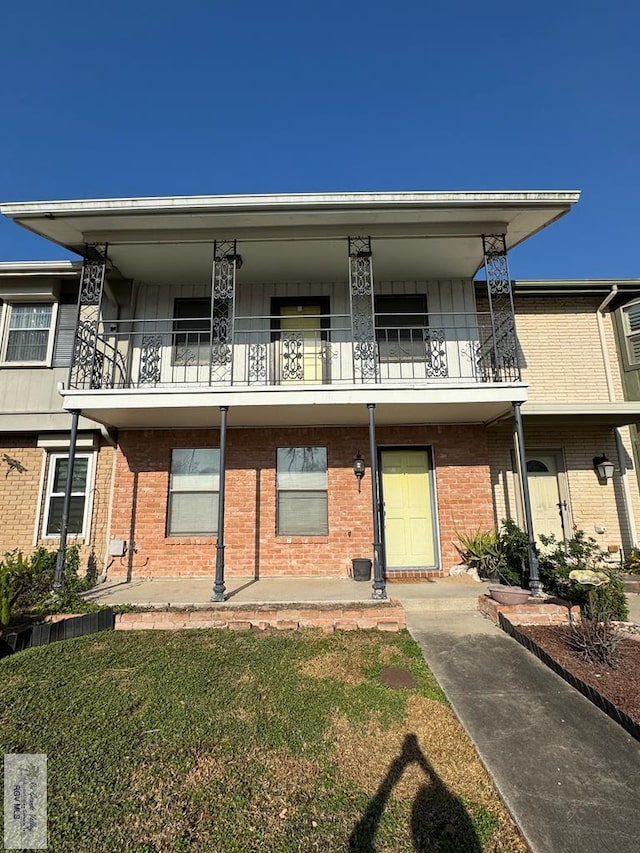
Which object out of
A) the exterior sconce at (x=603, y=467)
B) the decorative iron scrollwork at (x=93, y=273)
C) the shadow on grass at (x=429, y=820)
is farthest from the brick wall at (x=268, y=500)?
the shadow on grass at (x=429, y=820)

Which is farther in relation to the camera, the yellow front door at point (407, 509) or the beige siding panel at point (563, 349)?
the beige siding panel at point (563, 349)

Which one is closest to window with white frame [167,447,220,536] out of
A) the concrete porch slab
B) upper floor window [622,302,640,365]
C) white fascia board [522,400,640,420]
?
the concrete porch slab

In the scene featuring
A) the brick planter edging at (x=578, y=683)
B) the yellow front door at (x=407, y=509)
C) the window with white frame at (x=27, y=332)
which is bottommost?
the brick planter edging at (x=578, y=683)

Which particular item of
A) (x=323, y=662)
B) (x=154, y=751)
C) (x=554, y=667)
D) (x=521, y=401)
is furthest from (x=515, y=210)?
(x=154, y=751)

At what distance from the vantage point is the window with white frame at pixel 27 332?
815 centimetres

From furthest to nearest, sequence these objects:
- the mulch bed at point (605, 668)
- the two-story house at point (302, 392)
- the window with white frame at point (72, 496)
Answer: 1. the window with white frame at point (72, 496)
2. the two-story house at point (302, 392)
3. the mulch bed at point (605, 668)

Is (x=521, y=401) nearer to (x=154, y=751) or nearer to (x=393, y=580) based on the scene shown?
(x=393, y=580)

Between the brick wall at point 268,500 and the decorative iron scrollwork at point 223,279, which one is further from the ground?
the decorative iron scrollwork at point 223,279

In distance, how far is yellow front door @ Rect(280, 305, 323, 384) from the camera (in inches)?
319

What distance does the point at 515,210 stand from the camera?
6.59 meters

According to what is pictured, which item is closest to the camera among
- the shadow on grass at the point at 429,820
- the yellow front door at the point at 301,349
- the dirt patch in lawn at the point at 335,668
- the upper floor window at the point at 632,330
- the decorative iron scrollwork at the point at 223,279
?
the shadow on grass at the point at 429,820

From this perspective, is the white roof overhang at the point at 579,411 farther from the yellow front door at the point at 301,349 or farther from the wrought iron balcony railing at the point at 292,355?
the yellow front door at the point at 301,349

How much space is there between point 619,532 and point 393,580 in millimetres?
4869

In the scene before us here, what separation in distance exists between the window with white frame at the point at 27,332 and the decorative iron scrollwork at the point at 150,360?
74.1 inches
